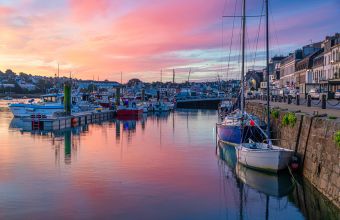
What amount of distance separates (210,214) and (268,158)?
773 centimetres

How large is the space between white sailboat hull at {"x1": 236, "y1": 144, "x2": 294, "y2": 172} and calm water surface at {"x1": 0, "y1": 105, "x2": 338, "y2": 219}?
62 cm

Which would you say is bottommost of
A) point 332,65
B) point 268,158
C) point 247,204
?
point 247,204

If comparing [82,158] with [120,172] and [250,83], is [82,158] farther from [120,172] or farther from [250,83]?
[250,83]

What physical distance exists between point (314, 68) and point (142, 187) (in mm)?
75535

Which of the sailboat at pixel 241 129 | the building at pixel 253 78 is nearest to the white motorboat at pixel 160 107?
the building at pixel 253 78

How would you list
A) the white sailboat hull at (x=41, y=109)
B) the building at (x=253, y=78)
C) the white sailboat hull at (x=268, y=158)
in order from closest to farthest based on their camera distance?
1. the white sailboat hull at (x=268, y=158)
2. the white sailboat hull at (x=41, y=109)
3. the building at (x=253, y=78)

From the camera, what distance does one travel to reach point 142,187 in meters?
23.4

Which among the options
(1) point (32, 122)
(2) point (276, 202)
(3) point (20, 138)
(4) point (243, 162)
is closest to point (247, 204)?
(2) point (276, 202)

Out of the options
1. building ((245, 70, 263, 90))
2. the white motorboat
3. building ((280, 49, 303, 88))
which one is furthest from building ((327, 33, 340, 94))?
building ((245, 70, 263, 90))

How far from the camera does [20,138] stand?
4622cm

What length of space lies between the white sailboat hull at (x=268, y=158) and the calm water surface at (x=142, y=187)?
24.5 inches

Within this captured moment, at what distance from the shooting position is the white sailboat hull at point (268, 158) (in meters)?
24.9

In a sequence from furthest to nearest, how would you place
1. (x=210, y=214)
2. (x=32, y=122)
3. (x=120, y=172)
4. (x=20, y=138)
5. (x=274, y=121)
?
(x=32, y=122), (x=20, y=138), (x=274, y=121), (x=120, y=172), (x=210, y=214)

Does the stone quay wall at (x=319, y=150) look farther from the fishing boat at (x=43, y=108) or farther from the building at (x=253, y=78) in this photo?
the building at (x=253, y=78)
